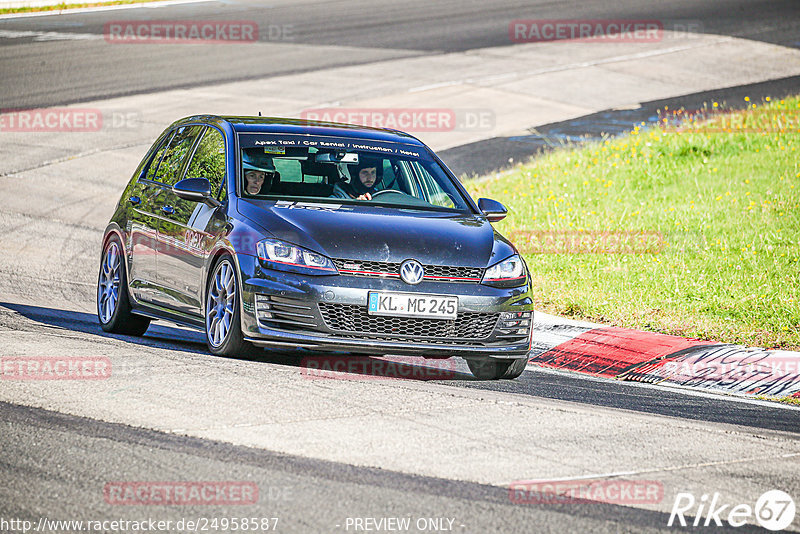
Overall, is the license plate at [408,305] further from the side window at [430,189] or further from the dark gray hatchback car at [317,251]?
the side window at [430,189]

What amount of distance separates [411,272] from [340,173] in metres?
1.51

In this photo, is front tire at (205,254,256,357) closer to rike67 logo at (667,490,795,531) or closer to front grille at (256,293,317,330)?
front grille at (256,293,317,330)

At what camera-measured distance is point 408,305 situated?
25.0ft

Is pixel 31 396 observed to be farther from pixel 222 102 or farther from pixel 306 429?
pixel 222 102

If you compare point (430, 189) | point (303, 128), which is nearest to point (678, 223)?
point (430, 189)

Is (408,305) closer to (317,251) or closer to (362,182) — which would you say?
(317,251)

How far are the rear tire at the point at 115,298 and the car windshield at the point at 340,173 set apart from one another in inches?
65.5

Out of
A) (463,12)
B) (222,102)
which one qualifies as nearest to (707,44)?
(463,12)

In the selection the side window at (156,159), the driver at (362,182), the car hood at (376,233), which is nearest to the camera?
the car hood at (376,233)

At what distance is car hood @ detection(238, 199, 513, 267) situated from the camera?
7.68m

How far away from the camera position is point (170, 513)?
4828 millimetres

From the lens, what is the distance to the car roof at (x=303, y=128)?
9.12m

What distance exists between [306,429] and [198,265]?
261 centimetres

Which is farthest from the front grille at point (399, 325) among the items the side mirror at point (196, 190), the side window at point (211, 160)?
the side window at point (211, 160)
